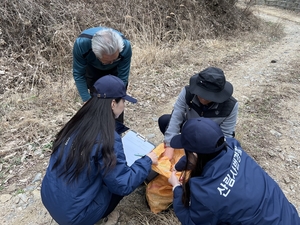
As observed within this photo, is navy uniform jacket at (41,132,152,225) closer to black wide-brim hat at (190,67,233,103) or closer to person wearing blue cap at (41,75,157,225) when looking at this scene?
person wearing blue cap at (41,75,157,225)

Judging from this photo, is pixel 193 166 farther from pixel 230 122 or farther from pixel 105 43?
pixel 105 43

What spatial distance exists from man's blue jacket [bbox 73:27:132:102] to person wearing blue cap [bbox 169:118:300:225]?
150 centimetres

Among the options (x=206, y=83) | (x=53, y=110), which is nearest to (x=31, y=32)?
(x=53, y=110)

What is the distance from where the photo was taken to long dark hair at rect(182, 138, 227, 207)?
56.1 inches

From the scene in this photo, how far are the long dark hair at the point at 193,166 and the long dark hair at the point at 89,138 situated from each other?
0.44m

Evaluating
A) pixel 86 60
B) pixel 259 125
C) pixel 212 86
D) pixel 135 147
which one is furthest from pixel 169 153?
pixel 259 125

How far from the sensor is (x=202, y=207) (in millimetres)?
1416

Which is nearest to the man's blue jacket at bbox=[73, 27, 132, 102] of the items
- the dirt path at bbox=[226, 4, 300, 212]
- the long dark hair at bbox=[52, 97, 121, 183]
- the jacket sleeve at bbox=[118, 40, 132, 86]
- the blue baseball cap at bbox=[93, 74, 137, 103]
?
the jacket sleeve at bbox=[118, 40, 132, 86]

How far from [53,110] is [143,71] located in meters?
2.01

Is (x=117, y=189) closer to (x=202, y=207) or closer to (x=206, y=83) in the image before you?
(x=202, y=207)

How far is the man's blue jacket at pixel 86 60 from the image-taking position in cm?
252

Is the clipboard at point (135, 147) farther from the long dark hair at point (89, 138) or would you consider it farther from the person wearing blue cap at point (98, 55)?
the long dark hair at point (89, 138)

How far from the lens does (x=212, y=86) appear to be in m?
1.98

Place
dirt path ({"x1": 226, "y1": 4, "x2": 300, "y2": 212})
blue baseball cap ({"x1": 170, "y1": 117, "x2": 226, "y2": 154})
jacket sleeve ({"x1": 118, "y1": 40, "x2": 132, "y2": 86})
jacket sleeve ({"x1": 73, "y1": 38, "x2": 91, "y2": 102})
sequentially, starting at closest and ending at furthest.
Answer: blue baseball cap ({"x1": 170, "y1": 117, "x2": 226, "y2": 154}) → jacket sleeve ({"x1": 73, "y1": 38, "x2": 91, "y2": 102}) → jacket sleeve ({"x1": 118, "y1": 40, "x2": 132, "y2": 86}) → dirt path ({"x1": 226, "y1": 4, "x2": 300, "y2": 212})
